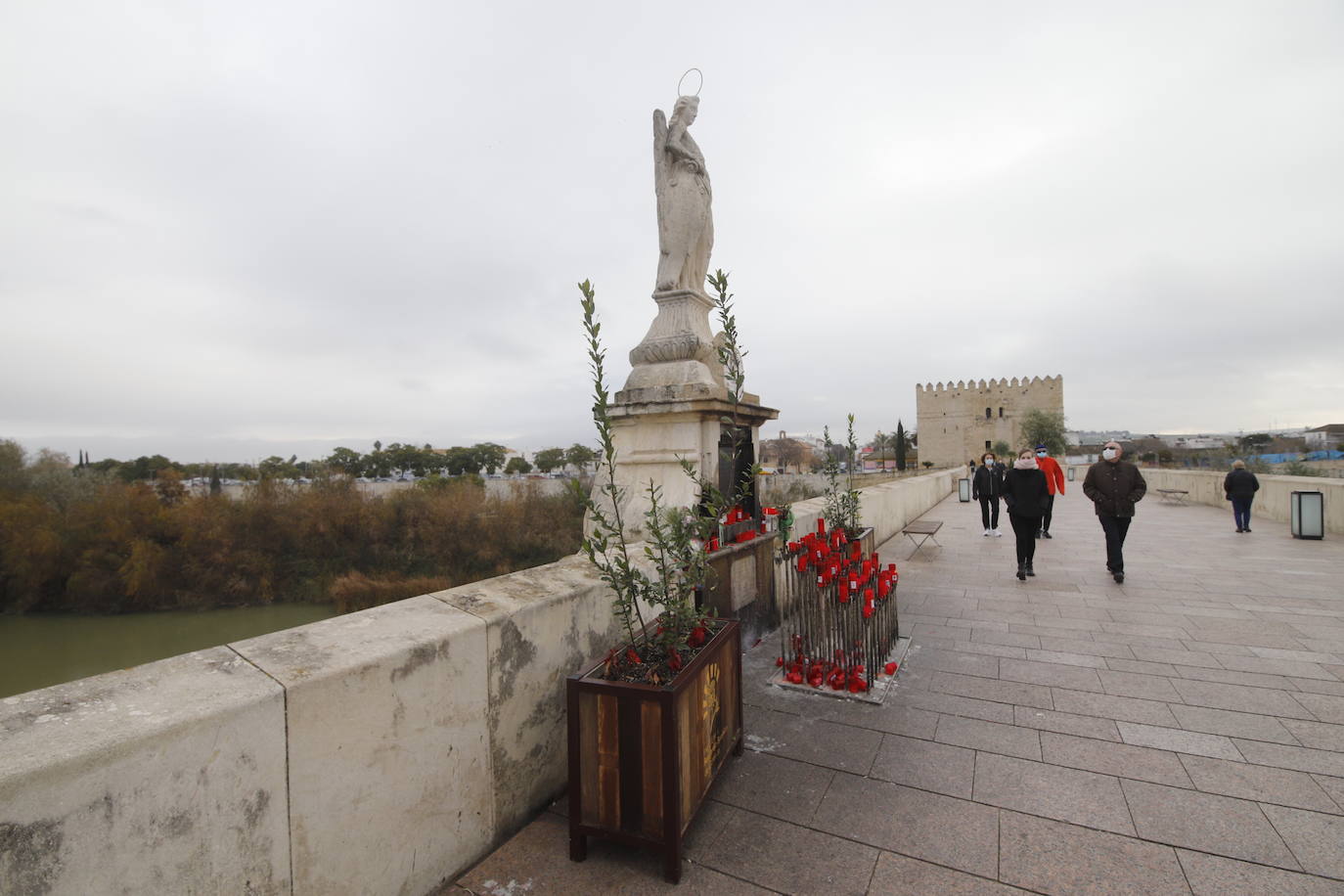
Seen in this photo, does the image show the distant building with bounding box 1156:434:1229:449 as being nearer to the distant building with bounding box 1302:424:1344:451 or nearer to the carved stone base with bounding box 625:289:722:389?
the distant building with bounding box 1302:424:1344:451

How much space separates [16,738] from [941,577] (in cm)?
697

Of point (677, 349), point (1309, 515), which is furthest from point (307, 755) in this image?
point (1309, 515)

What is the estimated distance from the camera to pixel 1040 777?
2.39 meters

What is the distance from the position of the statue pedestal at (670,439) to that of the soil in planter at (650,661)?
1.85 metres

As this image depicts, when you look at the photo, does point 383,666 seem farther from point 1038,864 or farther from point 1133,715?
point 1133,715

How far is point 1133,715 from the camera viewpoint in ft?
9.56

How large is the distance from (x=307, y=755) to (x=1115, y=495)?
706 cm

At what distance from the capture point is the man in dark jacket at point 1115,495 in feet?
19.1

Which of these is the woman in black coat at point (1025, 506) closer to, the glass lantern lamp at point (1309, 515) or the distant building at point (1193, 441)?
the glass lantern lamp at point (1309, 515)

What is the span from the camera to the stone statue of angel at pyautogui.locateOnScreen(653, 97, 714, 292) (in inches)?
193

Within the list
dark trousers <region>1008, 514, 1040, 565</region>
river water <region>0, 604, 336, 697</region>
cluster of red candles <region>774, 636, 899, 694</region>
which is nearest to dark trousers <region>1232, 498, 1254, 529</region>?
dark trousers <region>1008, 514, 1040, 565</region>

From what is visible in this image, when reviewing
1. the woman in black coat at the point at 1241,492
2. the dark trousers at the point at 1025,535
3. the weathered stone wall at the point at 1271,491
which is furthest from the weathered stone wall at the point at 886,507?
the weathered stone wall at the point at 1271,491

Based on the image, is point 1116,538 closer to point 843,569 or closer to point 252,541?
point 843,569

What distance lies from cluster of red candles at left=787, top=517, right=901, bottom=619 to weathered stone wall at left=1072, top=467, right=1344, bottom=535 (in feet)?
31.9
